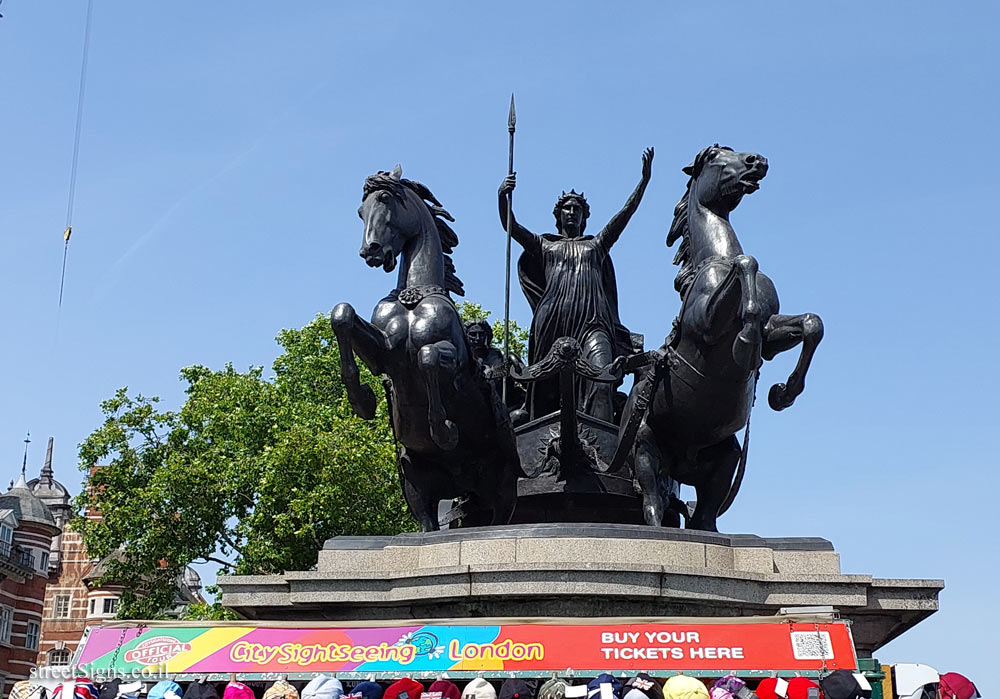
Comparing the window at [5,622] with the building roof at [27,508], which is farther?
the building roof at [27,508]

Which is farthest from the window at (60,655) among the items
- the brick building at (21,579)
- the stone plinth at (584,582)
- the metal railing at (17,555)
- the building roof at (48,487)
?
the stone plinth at (584,582)

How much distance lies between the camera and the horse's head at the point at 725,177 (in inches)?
497

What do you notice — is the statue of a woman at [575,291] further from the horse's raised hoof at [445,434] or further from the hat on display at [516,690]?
the hat on display at [516,690]

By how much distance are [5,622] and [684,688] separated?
54751 mm

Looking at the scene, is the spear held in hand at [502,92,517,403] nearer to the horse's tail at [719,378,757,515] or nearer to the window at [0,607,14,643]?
the horse's tail at [719,378,757,515]

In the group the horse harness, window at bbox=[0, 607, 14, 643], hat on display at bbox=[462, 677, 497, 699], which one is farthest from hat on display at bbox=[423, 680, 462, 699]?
window at bbox=[0, 607, 14, 643]

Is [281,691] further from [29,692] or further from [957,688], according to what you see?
[957,688]

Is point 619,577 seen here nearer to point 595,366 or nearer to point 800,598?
point 800,598

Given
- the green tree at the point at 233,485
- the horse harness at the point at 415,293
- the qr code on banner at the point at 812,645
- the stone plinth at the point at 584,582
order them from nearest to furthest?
the qr code on banner at the point at 812,645 < the stone plinth at the point at 584,582 < the horse harness at the point at 415,293 < the green tree at the point at 233,485

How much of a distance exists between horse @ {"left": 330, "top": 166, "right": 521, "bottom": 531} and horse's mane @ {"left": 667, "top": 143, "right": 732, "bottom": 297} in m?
2.26

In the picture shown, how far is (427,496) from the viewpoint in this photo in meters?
13.0

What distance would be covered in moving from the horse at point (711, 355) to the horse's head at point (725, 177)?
0.01 metres

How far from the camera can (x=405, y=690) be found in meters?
9.02

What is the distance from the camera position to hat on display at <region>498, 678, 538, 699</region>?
346 inches
